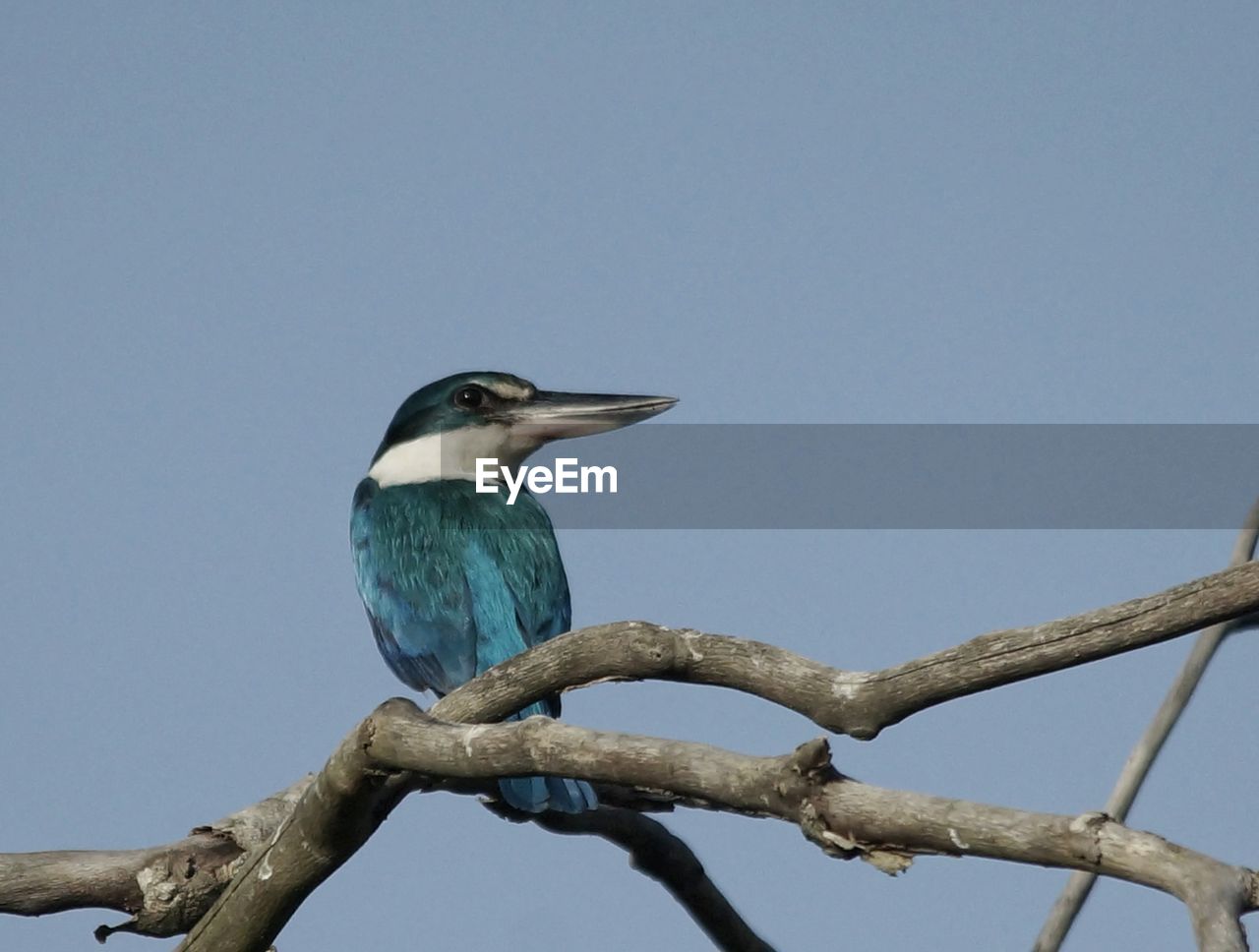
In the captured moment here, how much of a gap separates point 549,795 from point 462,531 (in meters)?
1.63

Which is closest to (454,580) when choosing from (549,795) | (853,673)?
(549,795)

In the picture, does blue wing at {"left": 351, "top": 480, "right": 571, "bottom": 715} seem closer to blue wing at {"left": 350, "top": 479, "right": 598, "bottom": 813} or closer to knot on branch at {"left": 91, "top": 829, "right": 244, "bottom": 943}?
blue wing at {"left": 350, "top": 479, "right": 598, "bottom": 813}

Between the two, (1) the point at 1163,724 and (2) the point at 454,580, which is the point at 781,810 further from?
(2) the point at 454,580

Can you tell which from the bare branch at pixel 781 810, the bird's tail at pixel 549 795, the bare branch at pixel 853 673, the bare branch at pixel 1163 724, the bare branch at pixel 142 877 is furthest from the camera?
the bird's tail at pixel 549 795

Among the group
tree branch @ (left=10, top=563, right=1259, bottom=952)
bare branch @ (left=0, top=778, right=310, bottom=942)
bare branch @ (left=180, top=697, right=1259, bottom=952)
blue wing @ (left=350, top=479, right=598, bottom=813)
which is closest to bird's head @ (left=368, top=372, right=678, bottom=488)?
blue wing @ (left=350, top=479, right=598, bottom=813)

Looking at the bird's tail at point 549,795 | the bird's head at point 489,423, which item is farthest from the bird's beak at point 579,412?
the bird's tail at point 549,795

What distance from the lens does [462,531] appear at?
591cm

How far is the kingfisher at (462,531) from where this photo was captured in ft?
18.6

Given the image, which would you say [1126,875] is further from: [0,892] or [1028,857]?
[0,892]

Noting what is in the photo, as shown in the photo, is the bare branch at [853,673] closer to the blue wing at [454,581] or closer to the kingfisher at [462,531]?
the kingfisher at [462,531]

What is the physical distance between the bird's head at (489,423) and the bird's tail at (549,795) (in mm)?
1982

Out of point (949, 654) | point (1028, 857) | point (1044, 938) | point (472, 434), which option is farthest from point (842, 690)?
point (472, 434)

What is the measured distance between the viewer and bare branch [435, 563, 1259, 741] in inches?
101

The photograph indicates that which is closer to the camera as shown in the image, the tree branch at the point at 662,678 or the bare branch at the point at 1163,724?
the tree branch at the point at 662,678
